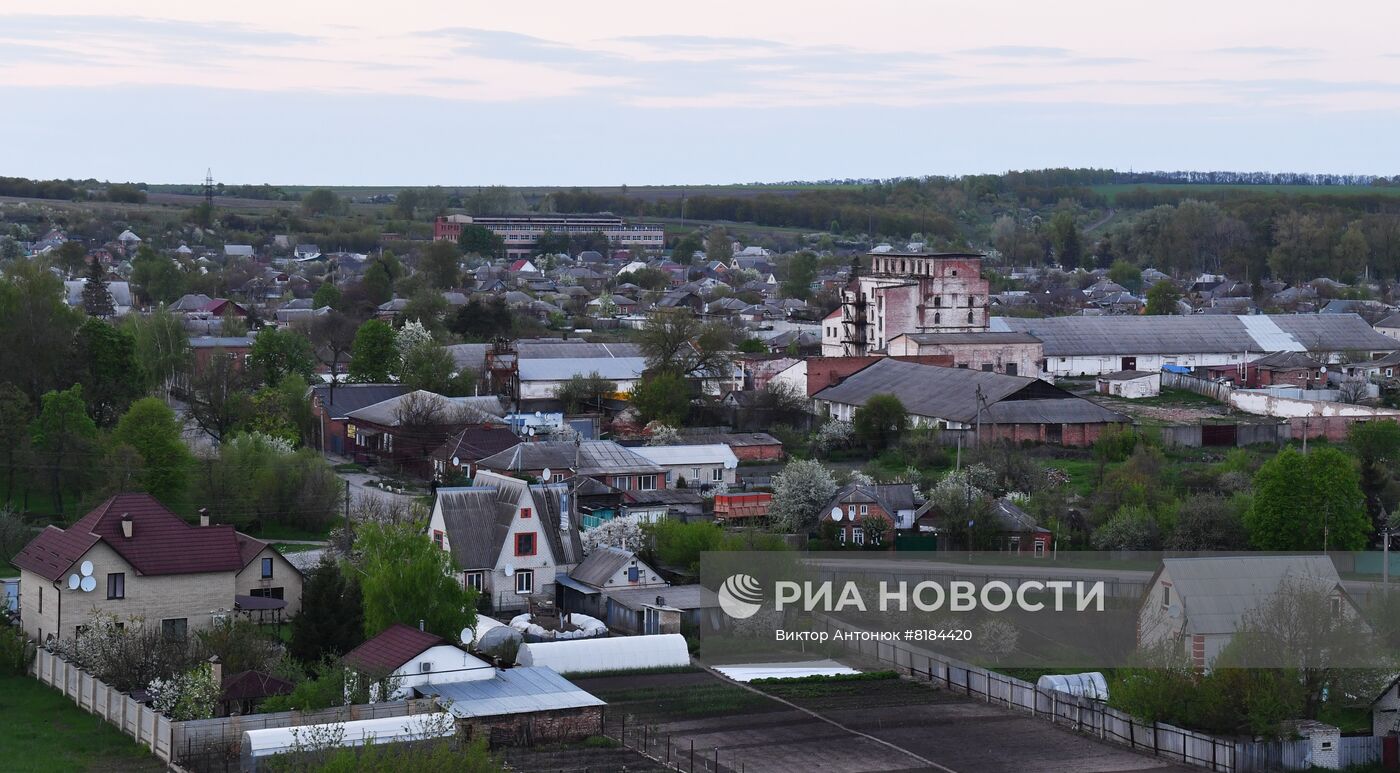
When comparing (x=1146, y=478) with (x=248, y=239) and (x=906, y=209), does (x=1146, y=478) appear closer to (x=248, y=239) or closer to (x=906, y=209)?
(x=248, y=239)

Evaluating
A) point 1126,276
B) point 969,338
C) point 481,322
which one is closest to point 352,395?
point 481,322

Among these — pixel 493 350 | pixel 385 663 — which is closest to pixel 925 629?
pixel 385 663

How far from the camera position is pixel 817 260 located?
347 ft

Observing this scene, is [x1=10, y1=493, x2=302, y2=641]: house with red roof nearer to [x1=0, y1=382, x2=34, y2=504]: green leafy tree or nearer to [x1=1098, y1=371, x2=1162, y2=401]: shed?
[x1=0, y1=382, x2=34, y2=504]: green leafy tree

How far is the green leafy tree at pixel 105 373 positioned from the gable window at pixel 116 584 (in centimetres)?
1616

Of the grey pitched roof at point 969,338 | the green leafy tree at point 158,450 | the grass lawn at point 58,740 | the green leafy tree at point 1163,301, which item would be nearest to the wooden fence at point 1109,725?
the grass lawn at point 58,740

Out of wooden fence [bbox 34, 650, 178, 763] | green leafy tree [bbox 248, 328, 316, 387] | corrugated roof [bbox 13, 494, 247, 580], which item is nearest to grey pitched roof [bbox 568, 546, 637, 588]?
corrugated roof [bbox 13, 494, 247, 580]

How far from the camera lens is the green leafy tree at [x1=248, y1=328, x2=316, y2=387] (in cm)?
4750

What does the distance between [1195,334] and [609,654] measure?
125 feet

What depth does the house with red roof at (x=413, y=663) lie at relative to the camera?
67.4 feet

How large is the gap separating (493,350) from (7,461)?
17.8 meters

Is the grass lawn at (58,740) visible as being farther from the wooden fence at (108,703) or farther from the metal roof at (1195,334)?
the metal roof at (1195,334)

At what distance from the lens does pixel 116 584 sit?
23516 millimetres

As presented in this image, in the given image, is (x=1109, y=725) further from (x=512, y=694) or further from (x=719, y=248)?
(x=719, y=248)
